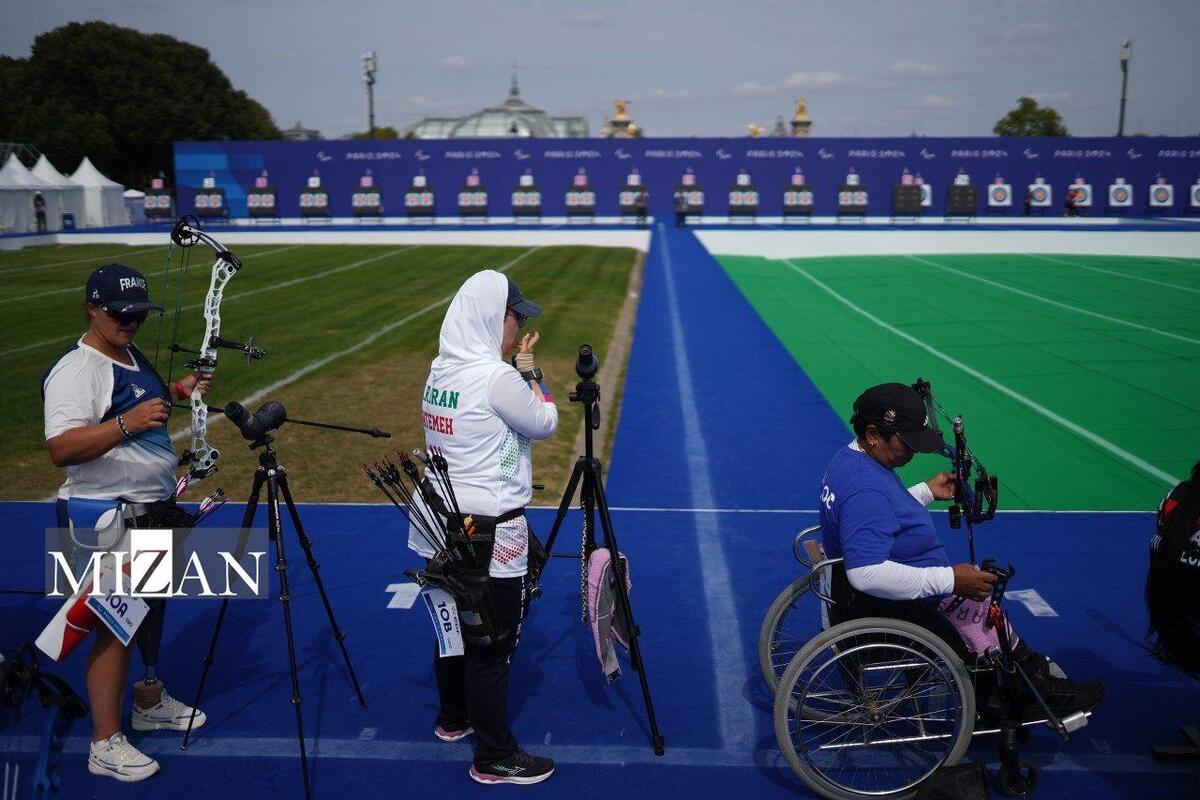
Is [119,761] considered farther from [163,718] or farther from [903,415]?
[903,415]

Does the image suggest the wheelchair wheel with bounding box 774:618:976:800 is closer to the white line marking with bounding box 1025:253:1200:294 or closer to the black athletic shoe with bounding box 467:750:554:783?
the black athletic shoe with bounding box 467:750:554:783

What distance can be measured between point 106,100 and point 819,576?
69.4m

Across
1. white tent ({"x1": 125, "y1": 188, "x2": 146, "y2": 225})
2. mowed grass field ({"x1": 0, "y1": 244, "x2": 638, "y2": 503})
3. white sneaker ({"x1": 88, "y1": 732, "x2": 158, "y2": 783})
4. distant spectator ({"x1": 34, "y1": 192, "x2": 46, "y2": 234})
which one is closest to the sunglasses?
white sneaker ({"x1": 88, "y1": 732, "x2": 158, "y2": 783})

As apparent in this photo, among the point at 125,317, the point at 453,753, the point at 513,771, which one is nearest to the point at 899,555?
the point at 513,771

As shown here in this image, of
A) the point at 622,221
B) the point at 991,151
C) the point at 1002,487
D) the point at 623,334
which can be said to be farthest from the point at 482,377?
the point at 991,151

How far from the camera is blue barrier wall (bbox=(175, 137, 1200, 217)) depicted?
158 ft

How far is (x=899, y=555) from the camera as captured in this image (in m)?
4.12

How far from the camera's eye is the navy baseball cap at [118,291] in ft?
13.8

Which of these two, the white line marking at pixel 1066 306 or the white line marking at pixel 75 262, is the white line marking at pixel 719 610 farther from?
the white line marking at pixel 75 262

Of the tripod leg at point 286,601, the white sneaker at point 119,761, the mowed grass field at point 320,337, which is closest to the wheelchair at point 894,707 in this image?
the tripod leg at point 286,601

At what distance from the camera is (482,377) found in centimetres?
414

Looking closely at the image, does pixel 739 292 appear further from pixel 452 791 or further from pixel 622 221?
pixel 622 221

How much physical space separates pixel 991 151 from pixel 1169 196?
8923 millimetres

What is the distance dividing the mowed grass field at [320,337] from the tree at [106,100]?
34.9 metres
